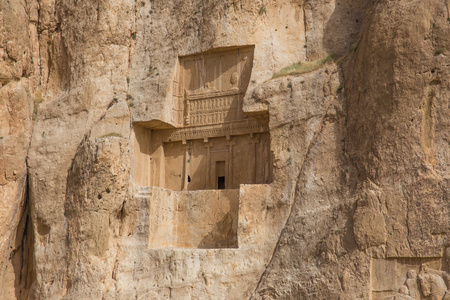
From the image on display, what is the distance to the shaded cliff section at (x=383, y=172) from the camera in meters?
14.7

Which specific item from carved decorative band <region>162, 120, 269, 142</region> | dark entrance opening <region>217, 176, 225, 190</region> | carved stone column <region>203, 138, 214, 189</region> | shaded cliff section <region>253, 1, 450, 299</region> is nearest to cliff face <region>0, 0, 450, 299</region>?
shaded cliff section <region>253, 1, 450, 299</region>

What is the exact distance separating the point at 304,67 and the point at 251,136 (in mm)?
2382

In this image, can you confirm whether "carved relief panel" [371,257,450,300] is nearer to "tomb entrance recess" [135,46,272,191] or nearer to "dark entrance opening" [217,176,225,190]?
"tomb entrance recess" [135,46,272,191]

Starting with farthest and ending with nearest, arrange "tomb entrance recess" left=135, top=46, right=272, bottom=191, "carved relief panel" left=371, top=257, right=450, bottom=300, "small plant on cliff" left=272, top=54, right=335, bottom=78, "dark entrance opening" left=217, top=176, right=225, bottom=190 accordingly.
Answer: "dark entrance opening" left=217, top=176, right=225, bottom=190, "tomb entrance recess" left=135, top=46, right=272, bottom=191, "small plant on cliff" left=272, top=54, right=335, bottom=78, "carved relief panel" left=371, top=257, right=450, bottom=300

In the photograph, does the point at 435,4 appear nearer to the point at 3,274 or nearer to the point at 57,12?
the point at 57,12

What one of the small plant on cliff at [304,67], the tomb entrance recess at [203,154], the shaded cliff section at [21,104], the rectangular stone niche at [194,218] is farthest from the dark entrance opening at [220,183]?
the shaded cliff section at [21,104]

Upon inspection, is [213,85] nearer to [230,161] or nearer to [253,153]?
[230,161]

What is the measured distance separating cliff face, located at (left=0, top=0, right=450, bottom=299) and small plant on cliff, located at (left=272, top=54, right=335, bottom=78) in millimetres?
264

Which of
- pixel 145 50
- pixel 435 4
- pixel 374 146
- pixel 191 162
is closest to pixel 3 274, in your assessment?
pixel 191 162

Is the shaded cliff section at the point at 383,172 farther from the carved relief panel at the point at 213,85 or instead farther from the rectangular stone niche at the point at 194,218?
the carved relief panel at the point at 213,85

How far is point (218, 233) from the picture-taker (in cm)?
1845

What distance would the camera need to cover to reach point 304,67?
18.2 m

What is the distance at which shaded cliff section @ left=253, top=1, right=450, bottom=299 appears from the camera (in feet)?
48.1

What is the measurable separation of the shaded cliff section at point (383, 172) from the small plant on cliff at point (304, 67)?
168cm
